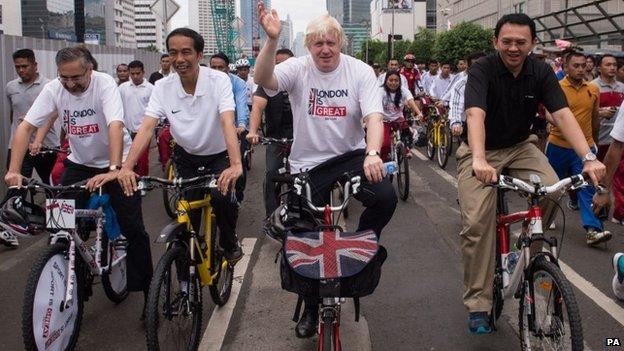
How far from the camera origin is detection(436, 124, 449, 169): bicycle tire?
11.6 meters

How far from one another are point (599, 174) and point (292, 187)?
1.65 metres

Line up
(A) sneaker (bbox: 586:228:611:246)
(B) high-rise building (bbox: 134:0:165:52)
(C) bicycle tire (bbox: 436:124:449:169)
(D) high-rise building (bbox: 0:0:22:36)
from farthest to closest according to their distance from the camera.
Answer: (B) high-rise building (bbox: 134:0:165:52), (D) high-rise building (bbox: 0:0:22:36), (C) bicycle tire (bbox: 436:124:449:169), (A) sneaker (bbox: 586:228:611:246)

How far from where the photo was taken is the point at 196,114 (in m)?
4.45

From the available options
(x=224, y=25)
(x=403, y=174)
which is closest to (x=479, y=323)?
(x=403, y=174)

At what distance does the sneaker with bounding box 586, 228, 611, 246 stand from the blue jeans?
6 centimetres

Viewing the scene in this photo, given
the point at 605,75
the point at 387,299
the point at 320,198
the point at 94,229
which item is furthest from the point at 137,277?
the point at 605,75

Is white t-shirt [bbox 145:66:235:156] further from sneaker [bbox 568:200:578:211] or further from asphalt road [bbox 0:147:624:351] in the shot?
sneaker [bbox 568:200:578:211]

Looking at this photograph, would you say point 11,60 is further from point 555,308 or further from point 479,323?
point 555,308

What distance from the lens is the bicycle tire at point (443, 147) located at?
1164 cm

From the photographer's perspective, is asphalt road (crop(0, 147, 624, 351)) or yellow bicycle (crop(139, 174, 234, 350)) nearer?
yellow bicycle (crop(139, 174, 234, 350))

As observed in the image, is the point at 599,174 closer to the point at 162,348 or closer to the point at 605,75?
the point at 162,348

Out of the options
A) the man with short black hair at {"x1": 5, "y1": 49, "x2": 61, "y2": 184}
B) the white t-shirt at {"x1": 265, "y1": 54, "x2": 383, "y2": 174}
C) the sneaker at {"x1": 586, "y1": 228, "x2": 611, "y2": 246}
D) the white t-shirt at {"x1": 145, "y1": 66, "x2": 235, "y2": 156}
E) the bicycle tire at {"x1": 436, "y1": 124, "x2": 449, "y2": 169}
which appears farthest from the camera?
the bicycle tire at {"x1": 436, "y1": 124, "x2": 449, "y2": 169}

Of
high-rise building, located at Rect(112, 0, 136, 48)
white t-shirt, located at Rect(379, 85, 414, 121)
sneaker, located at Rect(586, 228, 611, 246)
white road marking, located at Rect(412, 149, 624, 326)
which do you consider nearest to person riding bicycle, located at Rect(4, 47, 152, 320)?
white road marking, located at Rect(412, 149, 624, 326)

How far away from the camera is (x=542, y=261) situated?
3.46 meters
